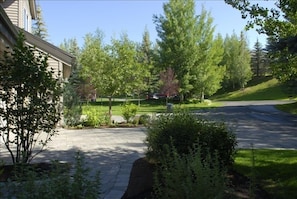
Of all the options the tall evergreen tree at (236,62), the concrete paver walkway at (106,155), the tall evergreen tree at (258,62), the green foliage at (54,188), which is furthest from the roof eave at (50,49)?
the tall evergreen tree at (258,62)

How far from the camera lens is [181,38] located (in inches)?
1577

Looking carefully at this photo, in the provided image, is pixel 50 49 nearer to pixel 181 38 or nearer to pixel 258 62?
pixel 181 38

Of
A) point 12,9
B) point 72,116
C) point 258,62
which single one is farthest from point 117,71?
point 258,62

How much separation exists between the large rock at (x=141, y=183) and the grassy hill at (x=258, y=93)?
149 ft

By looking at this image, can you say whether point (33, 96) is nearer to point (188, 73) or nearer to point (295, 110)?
point (295, 110)

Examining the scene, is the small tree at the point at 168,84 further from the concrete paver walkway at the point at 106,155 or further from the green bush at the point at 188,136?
the green bush at the point at 188,136

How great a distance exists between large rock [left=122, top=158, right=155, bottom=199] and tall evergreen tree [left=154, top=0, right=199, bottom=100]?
33939 millimetres

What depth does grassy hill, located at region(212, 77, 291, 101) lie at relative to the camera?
5025 centimetres

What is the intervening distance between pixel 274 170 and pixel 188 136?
1.93 meters

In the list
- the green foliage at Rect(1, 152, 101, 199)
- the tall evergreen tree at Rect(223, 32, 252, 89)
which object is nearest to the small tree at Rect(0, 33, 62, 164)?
the green foliage at Rect(1, 152, 101, 199)

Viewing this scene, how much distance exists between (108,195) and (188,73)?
117 ft

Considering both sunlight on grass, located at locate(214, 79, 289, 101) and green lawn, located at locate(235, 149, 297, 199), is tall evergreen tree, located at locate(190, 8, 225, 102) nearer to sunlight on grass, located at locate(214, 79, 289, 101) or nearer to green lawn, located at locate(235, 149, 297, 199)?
sunlight on grass, located at locate(214, 79, 289, 101)

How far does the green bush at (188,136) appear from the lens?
18.2 ft

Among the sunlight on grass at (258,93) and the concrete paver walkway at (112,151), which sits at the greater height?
the sunlight on grass at (258,93)
